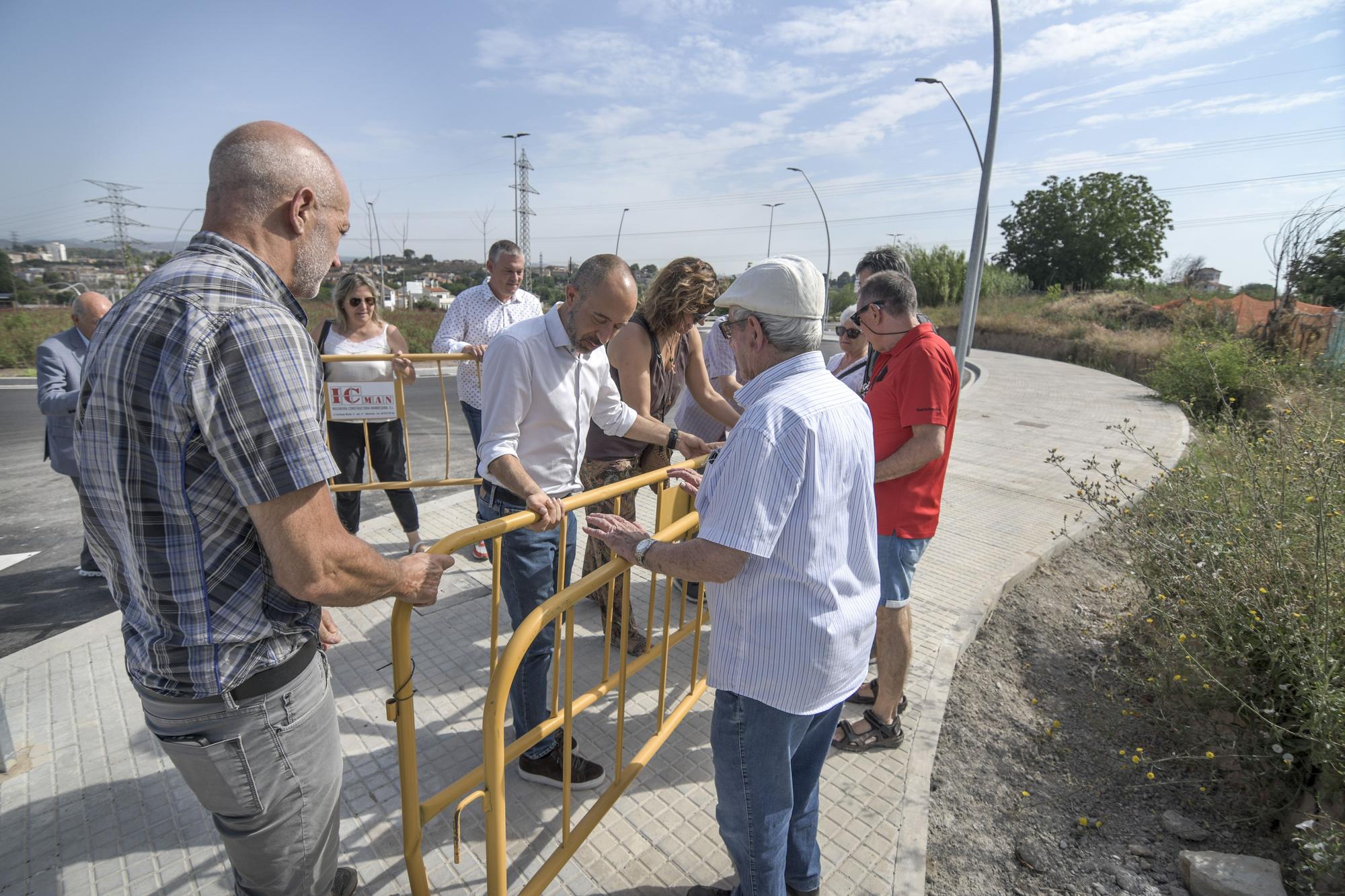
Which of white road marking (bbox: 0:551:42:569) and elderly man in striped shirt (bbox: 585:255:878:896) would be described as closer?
elderly man in striped shirt (bbox: 585:255:878:896)

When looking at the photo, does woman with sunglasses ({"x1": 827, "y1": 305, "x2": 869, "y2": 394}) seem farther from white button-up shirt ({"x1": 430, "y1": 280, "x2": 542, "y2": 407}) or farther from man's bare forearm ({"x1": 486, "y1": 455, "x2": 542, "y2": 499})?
white button-up shirt ({"x1": 430, "y1": 280, "x2": 542, "y2": 407})

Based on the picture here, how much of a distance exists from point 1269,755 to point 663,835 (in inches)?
91.9

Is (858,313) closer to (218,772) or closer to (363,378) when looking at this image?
(218,772)

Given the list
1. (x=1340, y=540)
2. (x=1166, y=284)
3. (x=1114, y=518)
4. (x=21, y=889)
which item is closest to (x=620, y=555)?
(x=21, y=889)

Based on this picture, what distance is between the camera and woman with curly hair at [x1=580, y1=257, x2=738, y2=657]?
131 inches

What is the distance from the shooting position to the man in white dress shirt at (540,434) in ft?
8.18

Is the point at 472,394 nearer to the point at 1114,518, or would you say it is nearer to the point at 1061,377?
the point at 1114,518

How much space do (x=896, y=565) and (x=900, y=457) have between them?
484 millimetres

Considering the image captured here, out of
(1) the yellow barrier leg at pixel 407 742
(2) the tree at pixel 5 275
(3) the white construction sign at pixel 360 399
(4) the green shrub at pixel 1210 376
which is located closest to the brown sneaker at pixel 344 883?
(1) the yellow barrier leg at pixel 407 742

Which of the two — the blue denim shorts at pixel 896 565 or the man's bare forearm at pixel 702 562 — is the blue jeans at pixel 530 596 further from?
the blue denim shorts at pixel 896 565

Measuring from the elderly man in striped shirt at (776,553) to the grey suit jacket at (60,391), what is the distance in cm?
402

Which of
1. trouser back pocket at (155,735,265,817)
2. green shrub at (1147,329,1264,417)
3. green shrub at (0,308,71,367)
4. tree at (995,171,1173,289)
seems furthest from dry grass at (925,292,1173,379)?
green shrub at (0,308,71,367)

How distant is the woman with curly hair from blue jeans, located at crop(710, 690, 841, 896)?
62.1 inches

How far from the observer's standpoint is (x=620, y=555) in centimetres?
202
